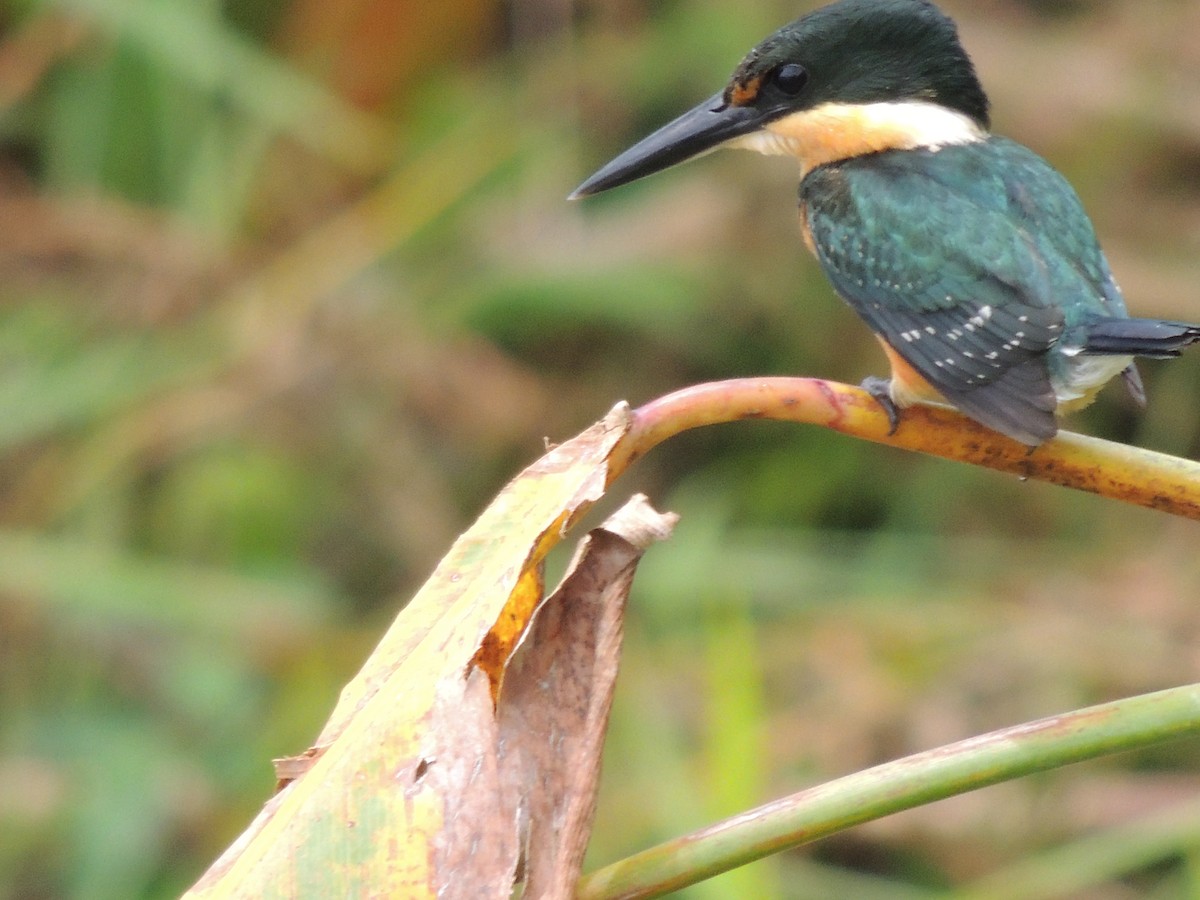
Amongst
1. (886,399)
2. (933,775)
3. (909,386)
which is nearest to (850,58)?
(909,386)

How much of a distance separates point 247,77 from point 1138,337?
1.71 meters

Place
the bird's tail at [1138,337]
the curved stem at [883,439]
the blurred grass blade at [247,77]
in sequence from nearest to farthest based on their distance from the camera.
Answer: the curved stem at [883,439], the bird's tail at [1138,337], the blurred grass blade at [247,77]

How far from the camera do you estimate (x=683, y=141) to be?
1.58 meters

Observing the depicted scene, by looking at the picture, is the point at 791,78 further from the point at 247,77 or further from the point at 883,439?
the point at 247,77

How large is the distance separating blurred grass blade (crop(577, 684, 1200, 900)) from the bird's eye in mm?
988

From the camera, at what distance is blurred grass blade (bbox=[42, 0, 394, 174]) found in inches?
95.1

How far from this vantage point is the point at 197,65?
2445 millimetres

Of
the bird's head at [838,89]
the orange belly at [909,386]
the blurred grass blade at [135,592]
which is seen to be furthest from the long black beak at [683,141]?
the blurred grass blade at [135,592]

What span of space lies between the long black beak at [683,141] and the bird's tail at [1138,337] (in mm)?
415

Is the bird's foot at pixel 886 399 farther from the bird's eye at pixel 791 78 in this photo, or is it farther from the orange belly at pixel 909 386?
the bird's eye at pixel 791 78

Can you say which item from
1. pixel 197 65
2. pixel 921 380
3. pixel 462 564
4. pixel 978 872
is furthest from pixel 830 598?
pixel 462 564

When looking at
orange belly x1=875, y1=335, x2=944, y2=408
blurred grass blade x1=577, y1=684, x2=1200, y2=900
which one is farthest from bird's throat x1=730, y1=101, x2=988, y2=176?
blurred grass blade x1=577, y1=684, x2=1200, y2=900

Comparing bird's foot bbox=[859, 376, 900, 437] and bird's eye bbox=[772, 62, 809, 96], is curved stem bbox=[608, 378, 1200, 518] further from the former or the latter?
bird's eye bbox=[772, 62, 809, 96]

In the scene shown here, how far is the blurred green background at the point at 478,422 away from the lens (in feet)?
7.12
